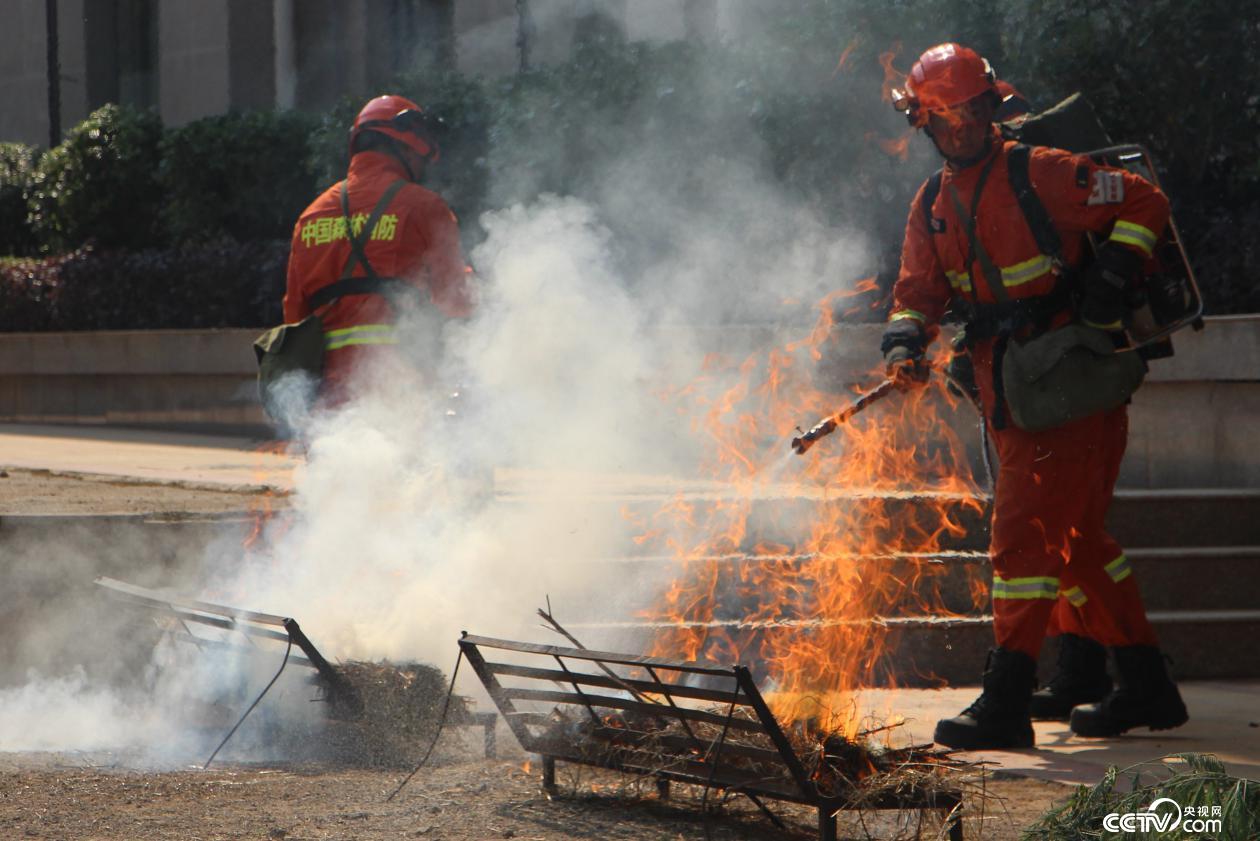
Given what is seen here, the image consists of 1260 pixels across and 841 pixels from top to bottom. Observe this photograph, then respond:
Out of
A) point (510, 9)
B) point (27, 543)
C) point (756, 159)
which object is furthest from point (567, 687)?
point (510, 9)

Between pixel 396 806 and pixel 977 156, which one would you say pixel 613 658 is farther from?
pixel 977 156

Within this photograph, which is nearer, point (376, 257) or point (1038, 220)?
point (1038, 220)

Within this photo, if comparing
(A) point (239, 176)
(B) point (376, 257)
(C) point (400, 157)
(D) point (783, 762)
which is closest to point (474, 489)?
(B) point (376, 257)

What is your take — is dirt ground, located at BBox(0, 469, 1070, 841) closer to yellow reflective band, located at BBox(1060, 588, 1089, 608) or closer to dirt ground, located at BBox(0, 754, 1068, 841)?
dirt ground, located at BBox(0, 754, 1068, 841)

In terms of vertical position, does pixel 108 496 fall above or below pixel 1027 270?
below

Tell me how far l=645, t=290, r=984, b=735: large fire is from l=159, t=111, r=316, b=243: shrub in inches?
275

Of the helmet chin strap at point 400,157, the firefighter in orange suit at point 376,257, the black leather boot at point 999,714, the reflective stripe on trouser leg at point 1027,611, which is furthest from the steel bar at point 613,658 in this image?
the helmet chin strap at point 400,157

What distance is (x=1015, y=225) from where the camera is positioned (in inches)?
193


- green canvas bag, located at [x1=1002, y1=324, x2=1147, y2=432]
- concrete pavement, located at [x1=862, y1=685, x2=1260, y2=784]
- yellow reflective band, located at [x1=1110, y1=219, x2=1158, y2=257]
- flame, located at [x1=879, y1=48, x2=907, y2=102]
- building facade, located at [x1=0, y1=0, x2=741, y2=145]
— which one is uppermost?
building facade, located at [x1=0, y1=0, x2=741, y2=145]

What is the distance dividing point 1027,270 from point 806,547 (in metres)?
1.77

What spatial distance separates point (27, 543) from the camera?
6082mm

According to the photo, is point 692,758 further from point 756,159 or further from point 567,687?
point 756,159

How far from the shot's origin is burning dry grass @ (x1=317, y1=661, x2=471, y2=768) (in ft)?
15.5

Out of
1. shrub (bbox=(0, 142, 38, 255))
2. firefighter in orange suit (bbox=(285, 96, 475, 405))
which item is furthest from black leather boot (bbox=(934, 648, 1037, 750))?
shrub (bbox=(0, 142, 38, 255))
